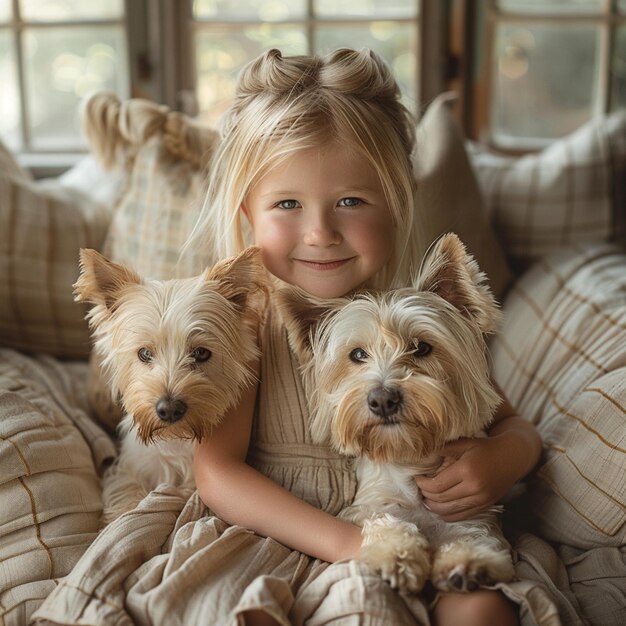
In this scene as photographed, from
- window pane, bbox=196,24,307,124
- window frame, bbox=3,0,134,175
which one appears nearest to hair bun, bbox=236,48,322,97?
window pane, bbox=196,24,307,124

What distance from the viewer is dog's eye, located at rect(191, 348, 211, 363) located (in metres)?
1.34

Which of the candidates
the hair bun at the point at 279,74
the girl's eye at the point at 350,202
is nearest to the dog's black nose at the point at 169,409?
the girl's eye at the point at 350,202

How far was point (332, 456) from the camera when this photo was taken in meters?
1.49

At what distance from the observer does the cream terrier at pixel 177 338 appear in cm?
130

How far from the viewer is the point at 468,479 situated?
4.51 feet

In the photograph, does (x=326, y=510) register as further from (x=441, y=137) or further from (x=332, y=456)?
(x=441, y=137)

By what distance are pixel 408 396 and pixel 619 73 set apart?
2312mm

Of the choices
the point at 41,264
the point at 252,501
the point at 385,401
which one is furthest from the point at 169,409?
the point at 41,264

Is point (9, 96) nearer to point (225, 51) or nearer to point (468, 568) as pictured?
point (225, 51)

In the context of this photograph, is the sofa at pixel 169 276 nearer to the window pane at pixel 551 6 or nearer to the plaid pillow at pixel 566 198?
the plaid pillow at pixel 566 198

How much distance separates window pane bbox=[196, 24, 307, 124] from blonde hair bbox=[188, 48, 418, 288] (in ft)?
4.70

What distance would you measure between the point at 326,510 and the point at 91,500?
49cm

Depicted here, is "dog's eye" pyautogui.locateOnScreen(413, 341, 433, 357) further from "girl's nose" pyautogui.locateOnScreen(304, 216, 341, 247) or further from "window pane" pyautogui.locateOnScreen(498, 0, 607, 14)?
"window pane" pyautogui.locateOnScreen(498, 0, 607, 14)

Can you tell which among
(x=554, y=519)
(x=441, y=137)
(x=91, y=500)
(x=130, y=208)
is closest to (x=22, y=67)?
(x=130, y=208)
